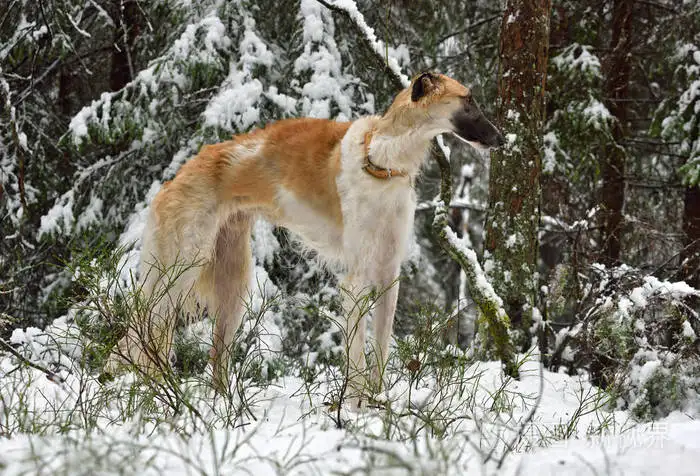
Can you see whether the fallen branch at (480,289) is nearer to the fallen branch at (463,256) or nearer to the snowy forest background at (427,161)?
the fallen branch at (463,256)

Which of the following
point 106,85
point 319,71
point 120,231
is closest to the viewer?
point 319,71

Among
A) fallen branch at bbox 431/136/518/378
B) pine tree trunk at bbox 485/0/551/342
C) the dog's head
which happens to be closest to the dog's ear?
the dog's head

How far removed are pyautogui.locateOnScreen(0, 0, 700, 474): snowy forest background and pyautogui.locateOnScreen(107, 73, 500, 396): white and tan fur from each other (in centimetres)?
36

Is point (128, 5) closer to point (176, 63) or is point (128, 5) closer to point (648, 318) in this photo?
point (176, 63)

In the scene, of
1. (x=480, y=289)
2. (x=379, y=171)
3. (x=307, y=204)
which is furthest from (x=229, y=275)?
(x=480, y=289)

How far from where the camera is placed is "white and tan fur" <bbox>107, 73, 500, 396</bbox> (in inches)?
156

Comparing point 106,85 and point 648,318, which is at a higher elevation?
point 106,85

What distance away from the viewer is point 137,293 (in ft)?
9.64

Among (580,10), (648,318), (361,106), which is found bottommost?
(648,318)

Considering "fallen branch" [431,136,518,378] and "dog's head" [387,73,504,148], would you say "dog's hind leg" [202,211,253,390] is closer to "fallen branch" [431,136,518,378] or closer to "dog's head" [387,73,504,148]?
"fallen branch" [431,136,518,378]

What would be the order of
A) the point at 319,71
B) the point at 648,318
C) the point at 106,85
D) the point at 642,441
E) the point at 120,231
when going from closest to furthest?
the point at 642,441
the point at 648,318
the point at 319,71
the point at 120,231
the point at 106,85

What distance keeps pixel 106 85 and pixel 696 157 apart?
7540mm

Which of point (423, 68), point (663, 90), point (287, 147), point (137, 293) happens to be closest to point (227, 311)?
point (287, 147)

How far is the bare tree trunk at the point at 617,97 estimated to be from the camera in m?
7.78
